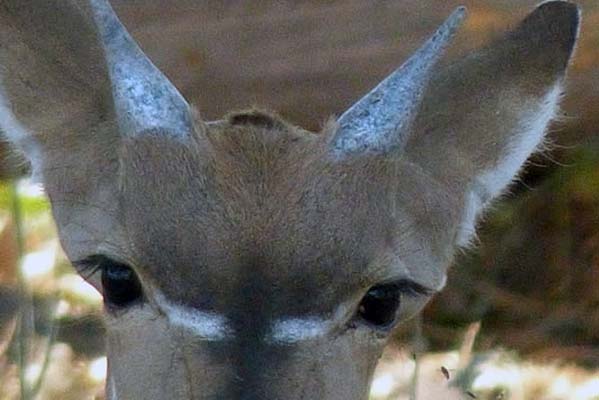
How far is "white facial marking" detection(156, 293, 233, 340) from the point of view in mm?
3945

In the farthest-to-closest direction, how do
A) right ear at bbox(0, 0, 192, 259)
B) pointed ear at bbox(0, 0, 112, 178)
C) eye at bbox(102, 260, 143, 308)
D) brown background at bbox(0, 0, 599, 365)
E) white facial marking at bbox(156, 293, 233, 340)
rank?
brown background at bbox(0, 0, 599, 365) → pointed ear at bbox(0, 0, 112, 178) → right ear at bbox(0, 0, 192, 259) → eye at bbox(102, 260, 143, 308) → white facial marking at bbox(156, 293, 233, 340)

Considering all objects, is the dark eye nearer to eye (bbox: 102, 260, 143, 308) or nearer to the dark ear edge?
eye (bbox: 102, 260, 143, 308)

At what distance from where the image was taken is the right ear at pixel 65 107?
442cm

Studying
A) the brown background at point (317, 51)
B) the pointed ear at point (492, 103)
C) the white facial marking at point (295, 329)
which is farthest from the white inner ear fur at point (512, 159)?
the brown background at point (317, 51)

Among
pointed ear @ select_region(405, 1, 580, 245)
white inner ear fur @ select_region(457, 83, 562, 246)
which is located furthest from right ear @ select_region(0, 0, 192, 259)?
white inner ear fur @ select_region(457, 83, 562, 246)

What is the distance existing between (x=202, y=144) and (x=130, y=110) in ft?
0.60

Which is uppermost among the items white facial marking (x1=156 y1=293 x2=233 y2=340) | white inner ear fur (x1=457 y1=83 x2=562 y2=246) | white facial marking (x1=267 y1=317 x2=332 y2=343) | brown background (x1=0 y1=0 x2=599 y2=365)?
white facial marking (x1=156 y1=293 x2=233 y2=340)

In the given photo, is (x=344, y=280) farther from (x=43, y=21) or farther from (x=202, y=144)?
(x=43, y=21)

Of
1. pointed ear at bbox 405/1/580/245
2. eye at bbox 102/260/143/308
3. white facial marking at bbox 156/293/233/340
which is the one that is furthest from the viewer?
pointed ear at bbox 405/1/580/245

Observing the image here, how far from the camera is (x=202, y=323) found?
395 cm

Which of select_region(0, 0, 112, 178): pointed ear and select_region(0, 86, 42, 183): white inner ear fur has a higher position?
select_region(0, 0, 112, 178): pointed ear

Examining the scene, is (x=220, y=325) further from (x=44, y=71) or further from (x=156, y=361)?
(x=44, y=71)

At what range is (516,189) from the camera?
796 cm

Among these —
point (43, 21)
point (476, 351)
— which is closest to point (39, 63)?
point (43, 21)
